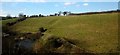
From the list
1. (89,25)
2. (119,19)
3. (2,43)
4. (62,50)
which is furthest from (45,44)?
(119,19)

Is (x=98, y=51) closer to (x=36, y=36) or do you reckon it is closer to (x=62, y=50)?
(x=62, y=50)

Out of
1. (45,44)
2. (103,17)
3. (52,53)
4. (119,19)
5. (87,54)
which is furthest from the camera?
(103,17)

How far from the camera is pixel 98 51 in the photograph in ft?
132

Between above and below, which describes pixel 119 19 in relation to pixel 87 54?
above

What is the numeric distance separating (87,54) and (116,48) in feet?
16.3

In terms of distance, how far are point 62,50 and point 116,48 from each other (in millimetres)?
9521

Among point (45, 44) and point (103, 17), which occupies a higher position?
point (103, 17)

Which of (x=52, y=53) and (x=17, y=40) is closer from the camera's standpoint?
(x=52, y=53)

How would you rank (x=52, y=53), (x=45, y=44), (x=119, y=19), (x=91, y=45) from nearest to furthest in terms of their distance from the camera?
(x=52, y=53) < (x=91, y=45) < (x=45, y=44) < (x=119, y=19)

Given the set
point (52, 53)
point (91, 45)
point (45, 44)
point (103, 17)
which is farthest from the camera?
point (103, 17)

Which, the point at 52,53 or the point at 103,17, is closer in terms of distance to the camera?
the point at 52,53

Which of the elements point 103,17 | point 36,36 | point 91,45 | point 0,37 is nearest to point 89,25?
point 103,17

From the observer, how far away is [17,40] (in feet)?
183

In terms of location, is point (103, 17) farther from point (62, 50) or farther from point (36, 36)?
point (62, 50)
